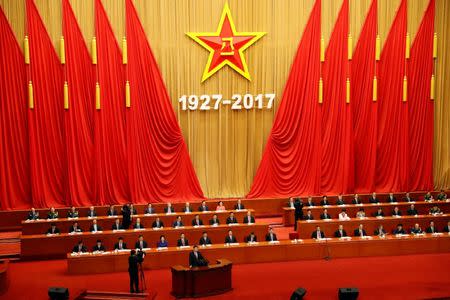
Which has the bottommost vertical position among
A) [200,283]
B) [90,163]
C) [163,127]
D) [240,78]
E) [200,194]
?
[200,283]

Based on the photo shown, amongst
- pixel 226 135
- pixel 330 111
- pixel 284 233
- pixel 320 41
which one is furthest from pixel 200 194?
pixel 320 41

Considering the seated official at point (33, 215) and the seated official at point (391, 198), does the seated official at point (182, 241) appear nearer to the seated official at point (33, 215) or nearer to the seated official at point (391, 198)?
the seated official at point (33, 215)

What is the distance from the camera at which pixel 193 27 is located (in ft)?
55.5

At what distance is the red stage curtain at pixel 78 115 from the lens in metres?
16.1

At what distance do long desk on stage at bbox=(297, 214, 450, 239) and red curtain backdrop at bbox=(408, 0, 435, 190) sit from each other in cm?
374

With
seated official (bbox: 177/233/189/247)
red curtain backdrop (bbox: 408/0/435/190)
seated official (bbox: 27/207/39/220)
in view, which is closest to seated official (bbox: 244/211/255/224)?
seated official (bbox: 177/233/189/247)

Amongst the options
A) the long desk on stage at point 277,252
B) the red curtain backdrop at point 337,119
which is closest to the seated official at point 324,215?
the long desk on stage at point 277,252

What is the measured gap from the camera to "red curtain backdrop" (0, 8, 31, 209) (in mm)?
15820

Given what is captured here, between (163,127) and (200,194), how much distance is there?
2.40 meters

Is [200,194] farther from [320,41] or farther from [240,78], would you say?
[320,41]

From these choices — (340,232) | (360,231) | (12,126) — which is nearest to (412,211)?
(360,231)

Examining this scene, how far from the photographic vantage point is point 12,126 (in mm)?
15984

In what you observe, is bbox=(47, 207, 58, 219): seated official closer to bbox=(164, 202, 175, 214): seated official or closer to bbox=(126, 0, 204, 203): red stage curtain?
bbox=(126, 0, 204, 203): red stage curtain

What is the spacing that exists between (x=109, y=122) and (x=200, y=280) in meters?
7.64
